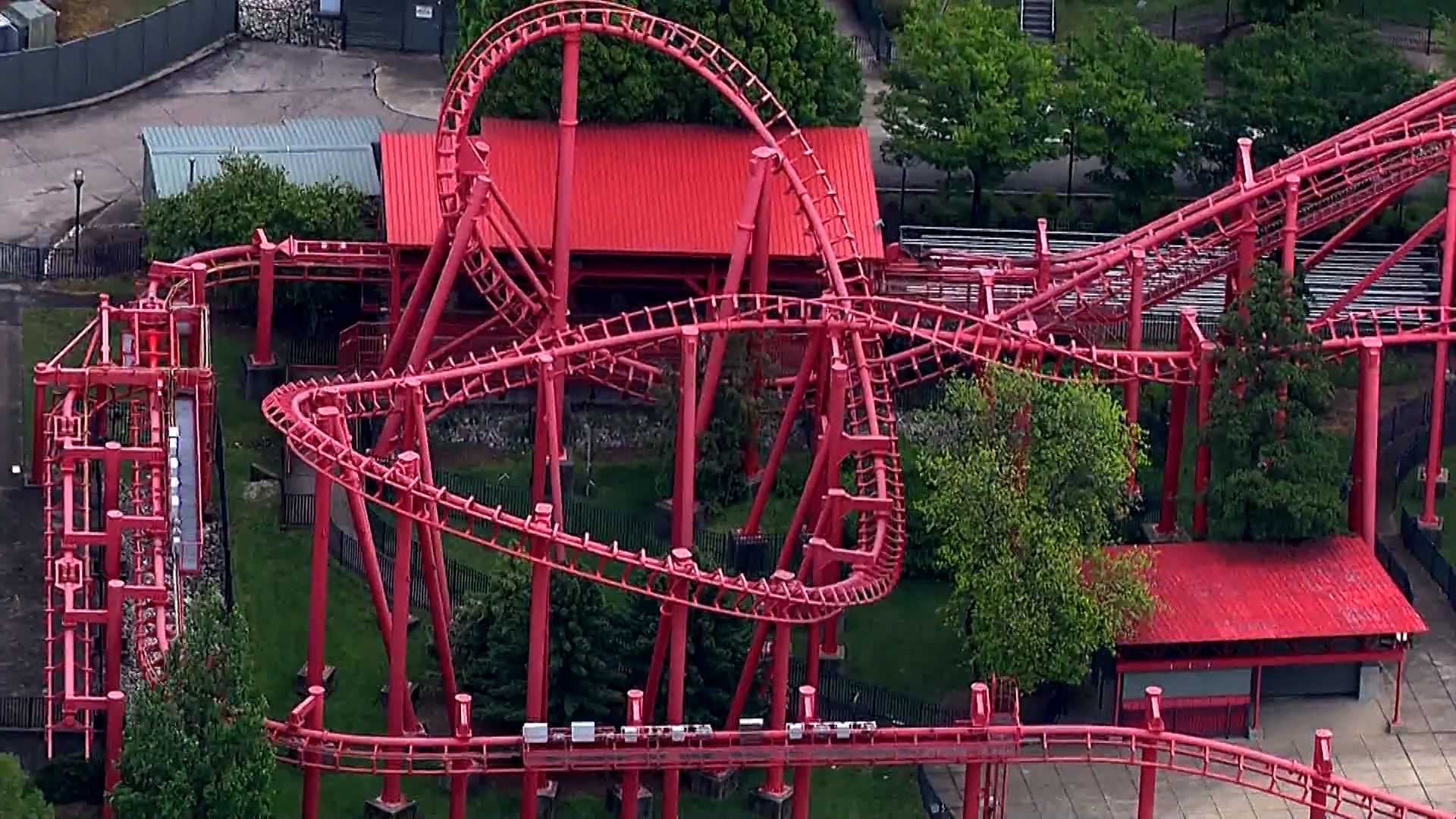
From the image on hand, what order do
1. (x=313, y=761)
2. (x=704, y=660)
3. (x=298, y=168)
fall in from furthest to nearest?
1. (x=298, y=168)
2. (x=704, y=660)
3. (x=313, y=761)

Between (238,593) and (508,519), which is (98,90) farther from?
(508,519)

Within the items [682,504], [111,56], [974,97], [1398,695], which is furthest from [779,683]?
[111,56]

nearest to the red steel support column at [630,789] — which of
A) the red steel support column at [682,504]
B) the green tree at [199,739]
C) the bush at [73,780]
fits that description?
the red steel support column at [682,504]

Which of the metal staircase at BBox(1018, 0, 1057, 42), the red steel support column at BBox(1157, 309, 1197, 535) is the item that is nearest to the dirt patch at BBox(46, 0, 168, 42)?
the metal staircase at BBox(1018, 0, 1057, 42)

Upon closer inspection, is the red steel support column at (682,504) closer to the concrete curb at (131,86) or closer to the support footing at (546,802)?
the support footing at (546,802)

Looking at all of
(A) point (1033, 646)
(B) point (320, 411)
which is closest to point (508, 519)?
(B) point (320, 411)

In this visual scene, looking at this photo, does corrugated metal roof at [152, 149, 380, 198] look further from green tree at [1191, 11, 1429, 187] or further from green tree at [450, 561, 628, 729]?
green tree at [1191, 11, 1429, 187]

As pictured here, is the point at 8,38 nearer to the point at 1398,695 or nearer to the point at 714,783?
the point at 714,783
